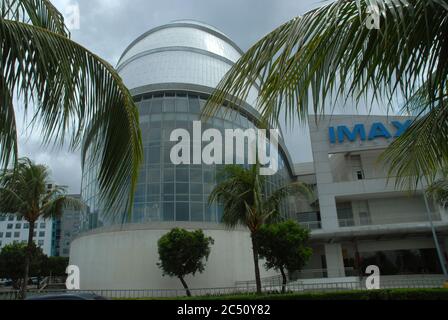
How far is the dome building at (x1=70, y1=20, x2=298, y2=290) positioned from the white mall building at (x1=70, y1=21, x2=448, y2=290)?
85 millimetres

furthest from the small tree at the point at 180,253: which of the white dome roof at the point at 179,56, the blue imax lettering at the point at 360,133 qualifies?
the blue imax lettering at the point at 360,133

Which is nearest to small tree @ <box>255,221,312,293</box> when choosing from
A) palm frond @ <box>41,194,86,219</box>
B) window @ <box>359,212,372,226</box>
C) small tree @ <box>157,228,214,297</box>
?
small tree @ <box>157,228,214,297</box>

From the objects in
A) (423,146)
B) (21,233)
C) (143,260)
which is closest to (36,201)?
(143,260)

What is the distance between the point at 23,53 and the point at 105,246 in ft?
95.6

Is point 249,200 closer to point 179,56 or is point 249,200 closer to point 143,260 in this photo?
point 143,260

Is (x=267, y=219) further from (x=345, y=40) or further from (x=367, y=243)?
(x=367, y=243)

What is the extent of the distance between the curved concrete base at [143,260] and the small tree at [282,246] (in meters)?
6.53

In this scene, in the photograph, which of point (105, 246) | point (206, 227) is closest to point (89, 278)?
point (105, 246)

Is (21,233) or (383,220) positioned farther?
(21,233)

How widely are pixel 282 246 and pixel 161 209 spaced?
11.6 meters

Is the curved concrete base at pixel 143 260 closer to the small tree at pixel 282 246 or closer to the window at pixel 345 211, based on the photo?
the small tree at pixel 282 246

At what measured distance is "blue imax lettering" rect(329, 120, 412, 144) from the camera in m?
39.2

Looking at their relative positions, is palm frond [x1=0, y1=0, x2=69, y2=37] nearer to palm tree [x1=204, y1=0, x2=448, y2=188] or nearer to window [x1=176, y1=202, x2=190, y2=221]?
palm tree [x1=204, y1=0, x2=448, y2=188]

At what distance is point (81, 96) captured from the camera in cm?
334
